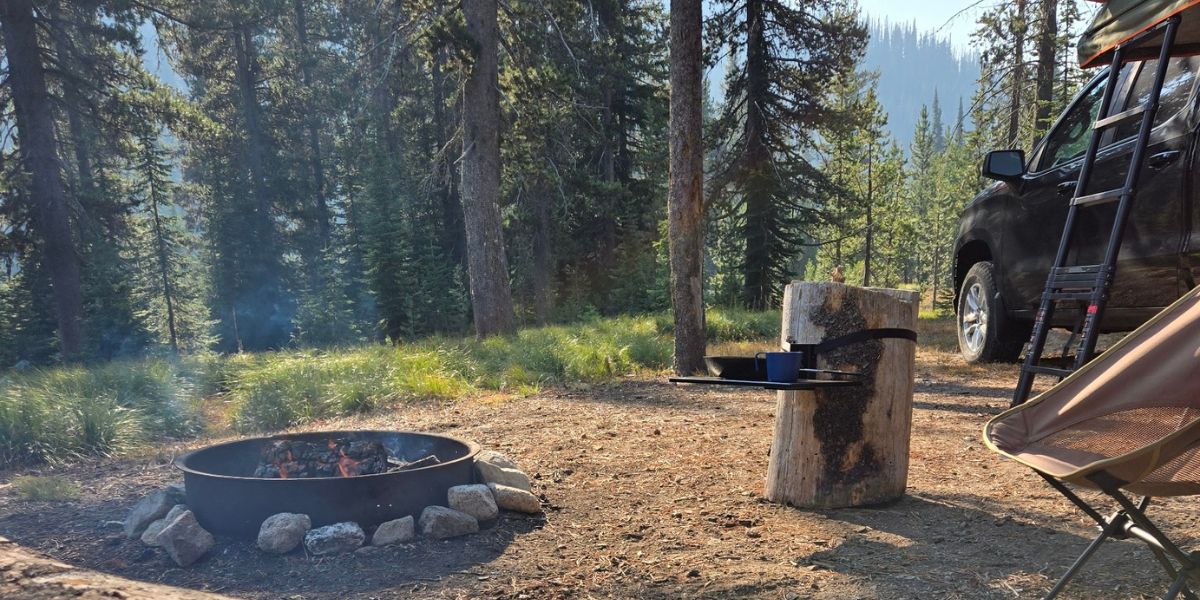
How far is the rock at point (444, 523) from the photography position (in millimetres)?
3260

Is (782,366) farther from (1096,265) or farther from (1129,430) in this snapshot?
(1096,265)

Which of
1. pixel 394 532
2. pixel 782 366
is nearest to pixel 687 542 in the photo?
pixel 782 366

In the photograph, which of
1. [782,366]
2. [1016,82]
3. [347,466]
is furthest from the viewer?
[1016,82]

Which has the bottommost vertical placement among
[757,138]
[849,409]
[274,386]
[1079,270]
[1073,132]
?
[274,386]

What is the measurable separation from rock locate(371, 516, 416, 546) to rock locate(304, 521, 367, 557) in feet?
0.22

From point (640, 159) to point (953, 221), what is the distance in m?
23.9

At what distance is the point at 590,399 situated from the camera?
22.3 feet

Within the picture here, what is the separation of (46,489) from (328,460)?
1844 mm

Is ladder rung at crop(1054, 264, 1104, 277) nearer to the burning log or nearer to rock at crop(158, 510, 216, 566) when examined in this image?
the burning log

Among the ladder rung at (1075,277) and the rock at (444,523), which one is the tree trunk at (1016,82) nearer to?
the ladder rung at (1075,277)

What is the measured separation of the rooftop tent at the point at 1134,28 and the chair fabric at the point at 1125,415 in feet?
5.06

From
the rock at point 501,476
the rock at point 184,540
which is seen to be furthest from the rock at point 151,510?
the rock at point 501,476

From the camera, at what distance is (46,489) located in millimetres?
4113

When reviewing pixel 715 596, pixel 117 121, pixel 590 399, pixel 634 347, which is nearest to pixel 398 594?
pixel 715 596
